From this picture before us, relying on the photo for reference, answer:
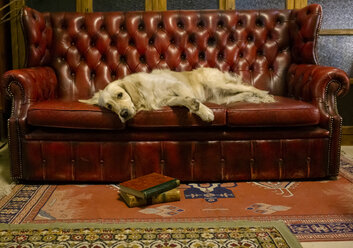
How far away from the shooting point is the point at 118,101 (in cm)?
265

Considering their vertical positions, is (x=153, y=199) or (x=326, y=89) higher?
(x=326, y=89)

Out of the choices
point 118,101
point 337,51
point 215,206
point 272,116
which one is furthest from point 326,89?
point 118,101

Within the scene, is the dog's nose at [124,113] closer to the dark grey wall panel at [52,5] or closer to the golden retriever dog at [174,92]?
the golden retriever dog at [174,92]

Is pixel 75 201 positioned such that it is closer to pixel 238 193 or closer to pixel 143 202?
pixel 143 202

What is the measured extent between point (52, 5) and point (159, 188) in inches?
104

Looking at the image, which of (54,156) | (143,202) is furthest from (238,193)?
(54,156)

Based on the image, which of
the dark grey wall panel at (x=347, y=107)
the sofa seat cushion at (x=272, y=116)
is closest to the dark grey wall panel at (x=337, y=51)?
the dark grey wall panel at (x=347, y=107)

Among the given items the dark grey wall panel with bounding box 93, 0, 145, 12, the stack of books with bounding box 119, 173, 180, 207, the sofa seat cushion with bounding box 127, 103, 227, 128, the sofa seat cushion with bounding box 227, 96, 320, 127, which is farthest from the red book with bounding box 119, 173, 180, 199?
the dark grey wall panel with bounding box 93, 0, 145, 12

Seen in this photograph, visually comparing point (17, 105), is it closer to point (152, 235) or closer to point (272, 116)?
point (152, 235)

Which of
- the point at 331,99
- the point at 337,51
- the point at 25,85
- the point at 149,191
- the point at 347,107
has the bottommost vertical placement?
the point at 149,191

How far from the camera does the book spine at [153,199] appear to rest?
2.33 meters

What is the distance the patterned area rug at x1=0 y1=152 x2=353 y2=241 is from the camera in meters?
2.11

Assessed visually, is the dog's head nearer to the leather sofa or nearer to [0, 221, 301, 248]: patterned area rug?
the leather sofa

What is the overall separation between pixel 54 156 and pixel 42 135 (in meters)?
0.18
